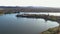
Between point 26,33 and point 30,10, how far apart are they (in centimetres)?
781

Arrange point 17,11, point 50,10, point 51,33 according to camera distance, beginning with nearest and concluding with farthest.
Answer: point 51,33
point 17,11
point 50,10

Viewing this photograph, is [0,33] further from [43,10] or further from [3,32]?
[43,10]

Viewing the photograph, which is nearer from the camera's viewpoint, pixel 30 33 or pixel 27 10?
pixel 30 33

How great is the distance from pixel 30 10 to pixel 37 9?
74 centimetres

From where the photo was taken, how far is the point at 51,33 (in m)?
4.75

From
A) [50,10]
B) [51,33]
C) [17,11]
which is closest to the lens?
[51,33]

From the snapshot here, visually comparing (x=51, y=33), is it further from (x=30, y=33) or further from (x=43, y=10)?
(x=43, y=10)

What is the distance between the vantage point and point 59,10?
12.9 metres

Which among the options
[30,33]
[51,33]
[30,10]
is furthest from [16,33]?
[30,10]

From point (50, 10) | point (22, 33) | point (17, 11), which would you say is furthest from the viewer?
point (50, 10)

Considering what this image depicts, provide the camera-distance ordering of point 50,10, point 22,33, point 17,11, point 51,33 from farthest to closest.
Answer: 1. point 50,10
2. point 17,11
3. point 22,33
4. point 51,33

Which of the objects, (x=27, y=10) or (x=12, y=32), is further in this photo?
(x=27, y=10)

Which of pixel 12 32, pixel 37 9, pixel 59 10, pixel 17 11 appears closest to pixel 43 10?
pixel 37 9

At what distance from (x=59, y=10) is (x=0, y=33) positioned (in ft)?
28.7
